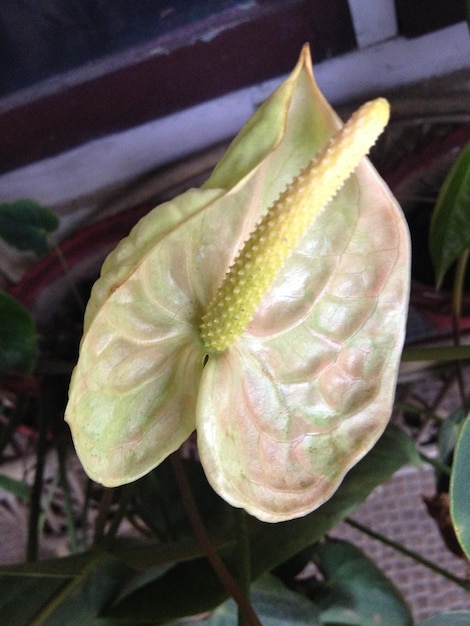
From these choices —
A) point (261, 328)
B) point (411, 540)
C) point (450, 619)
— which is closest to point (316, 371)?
point (261, 328)

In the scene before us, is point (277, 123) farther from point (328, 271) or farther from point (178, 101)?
point (178, 101)

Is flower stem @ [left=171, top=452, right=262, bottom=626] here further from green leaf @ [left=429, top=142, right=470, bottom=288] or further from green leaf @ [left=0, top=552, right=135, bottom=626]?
green leaf @ [left=429, top=142, right=470, bottom=288]

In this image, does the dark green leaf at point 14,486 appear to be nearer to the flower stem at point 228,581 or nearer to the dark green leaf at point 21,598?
the dark green leaf at point 21,598

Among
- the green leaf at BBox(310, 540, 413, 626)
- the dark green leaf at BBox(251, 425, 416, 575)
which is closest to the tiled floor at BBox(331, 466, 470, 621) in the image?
the green leaf at BBox(310, 540, 413, 626)

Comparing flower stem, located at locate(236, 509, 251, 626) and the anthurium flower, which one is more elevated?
the anthurium flower

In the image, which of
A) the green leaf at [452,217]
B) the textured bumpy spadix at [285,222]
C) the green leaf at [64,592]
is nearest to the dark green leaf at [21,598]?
the green leaf at [64,592]
